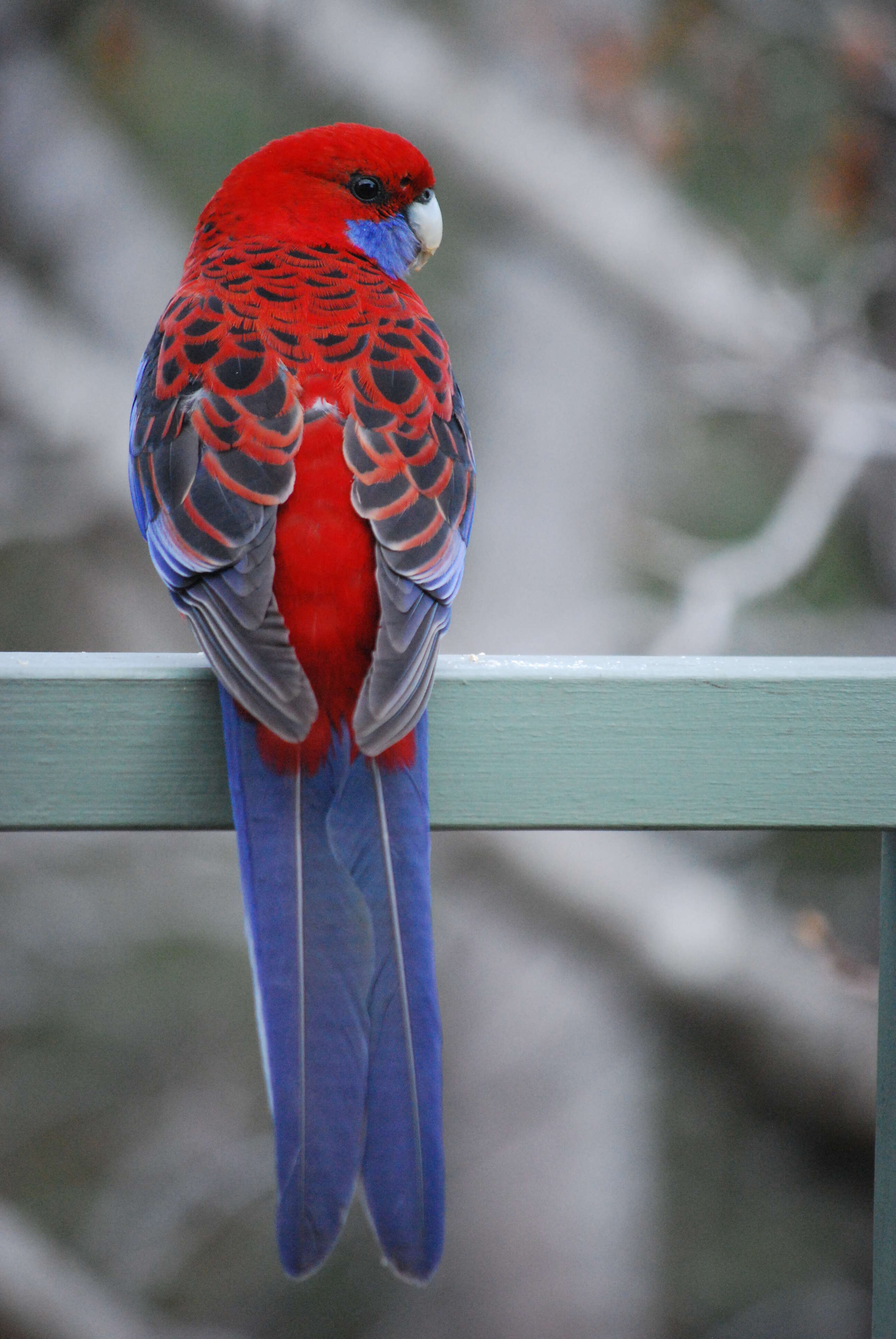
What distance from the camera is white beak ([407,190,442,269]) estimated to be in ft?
6.77

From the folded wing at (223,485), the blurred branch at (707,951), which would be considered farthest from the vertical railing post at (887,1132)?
the blurred branch at (707,951)

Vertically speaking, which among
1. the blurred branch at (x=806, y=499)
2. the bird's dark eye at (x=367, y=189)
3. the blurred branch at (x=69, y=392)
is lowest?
the blurred branch at (x=69, y=392)

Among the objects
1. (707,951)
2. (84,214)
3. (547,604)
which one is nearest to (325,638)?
(707,951)

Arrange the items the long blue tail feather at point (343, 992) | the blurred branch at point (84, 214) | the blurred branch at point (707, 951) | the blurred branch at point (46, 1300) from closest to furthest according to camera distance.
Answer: the long blue tail feather at point (343, 992)
the blurred branch at point (46, 1300)
the blurred branch at point (707, 951)
the blurred branch at point (84, 214)

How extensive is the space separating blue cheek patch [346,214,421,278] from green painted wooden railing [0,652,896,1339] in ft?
3.10

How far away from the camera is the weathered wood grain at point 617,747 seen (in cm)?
124

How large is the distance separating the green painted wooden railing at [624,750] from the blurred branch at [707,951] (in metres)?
2.28

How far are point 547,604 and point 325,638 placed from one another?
2744mm

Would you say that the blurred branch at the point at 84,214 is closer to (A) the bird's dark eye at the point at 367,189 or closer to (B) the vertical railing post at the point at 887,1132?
(A) the bird's dark eye at the point at 367,189

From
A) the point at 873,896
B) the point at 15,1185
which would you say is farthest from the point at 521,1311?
the point at 15,1185

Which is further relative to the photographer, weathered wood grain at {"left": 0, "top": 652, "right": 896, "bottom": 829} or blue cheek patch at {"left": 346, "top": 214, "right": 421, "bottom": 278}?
blue cheek patch at {"left": 346, "top": 214, "right": 421, "bottom": 278}

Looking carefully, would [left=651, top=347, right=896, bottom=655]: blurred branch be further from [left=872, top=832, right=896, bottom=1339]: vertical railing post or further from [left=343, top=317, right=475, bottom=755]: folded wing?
[left=872, top=832, right=896, bottom=1339]: vertical railing post

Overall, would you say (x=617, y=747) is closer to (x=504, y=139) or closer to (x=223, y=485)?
(x=223, y=485)

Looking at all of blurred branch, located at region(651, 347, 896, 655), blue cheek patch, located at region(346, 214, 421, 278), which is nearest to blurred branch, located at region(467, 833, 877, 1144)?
blurred branch, located at region(651, 347, 896, 655)
